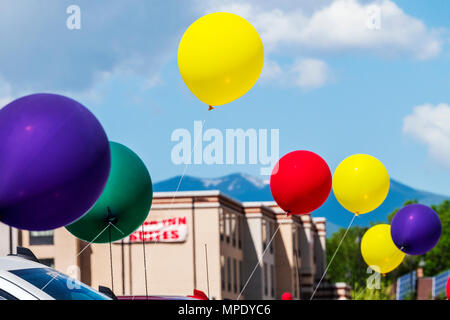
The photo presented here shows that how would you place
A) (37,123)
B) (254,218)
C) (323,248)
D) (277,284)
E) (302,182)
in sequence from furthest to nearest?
(323,248), (277,284), (254,218), (302,182), (37,123)

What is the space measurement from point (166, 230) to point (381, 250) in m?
32.2

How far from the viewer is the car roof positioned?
6569mm

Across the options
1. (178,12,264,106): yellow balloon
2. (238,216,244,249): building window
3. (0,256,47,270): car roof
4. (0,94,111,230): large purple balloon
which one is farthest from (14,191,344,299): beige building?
(0,256,47,270): car roof

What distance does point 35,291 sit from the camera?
6.28m

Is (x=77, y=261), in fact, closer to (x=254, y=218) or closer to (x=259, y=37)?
(x=254, y=218)

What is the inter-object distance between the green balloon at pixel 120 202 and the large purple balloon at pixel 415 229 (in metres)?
7.04

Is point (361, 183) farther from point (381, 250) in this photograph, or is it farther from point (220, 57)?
point (220, 57)

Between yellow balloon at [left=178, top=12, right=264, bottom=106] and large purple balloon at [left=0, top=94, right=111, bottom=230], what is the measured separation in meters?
3.46

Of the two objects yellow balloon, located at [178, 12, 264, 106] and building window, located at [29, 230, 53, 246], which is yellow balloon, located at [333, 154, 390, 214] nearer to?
yellow balloon, located at [178, 12, 264, 106]

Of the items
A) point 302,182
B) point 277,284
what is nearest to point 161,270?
point 277,284

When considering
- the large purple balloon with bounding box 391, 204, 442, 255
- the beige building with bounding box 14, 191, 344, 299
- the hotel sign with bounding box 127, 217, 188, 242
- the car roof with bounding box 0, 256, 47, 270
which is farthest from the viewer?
the hotel sign with bounding box 127, 217, 188, 242

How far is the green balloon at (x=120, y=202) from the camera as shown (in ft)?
33.4

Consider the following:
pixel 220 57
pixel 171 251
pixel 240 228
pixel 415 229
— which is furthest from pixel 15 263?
pixel 240 228
